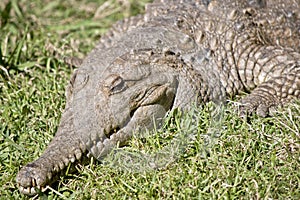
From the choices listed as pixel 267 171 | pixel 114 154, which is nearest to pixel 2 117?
pixel 114 154

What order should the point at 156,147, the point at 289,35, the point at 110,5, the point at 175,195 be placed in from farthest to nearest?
1. the point at 110,5
2. the point at 289,35
3. the point at 156,147
4. the point at 175,195

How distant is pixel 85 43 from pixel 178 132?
2.29 m

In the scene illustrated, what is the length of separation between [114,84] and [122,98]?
11 centimetres

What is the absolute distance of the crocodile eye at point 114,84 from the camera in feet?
13.8

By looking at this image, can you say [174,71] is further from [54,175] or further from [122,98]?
[54,175]

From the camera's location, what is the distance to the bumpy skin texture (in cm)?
413

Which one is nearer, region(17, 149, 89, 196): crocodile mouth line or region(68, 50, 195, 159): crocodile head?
region(17, 149, 89, 196): crocodile mouth line

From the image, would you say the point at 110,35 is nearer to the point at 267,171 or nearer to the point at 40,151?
the point at 40,151

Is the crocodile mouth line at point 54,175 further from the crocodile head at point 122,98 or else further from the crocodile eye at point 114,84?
the crocodile eye at point 114,84

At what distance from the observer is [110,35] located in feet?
18.9

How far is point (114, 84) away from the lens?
4.20 metres

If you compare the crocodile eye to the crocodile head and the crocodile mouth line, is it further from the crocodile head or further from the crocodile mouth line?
the crocodile mouth line

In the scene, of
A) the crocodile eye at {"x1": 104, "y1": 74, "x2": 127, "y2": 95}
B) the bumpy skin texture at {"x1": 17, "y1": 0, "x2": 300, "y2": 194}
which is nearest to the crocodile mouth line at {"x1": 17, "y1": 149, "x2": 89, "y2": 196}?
the bumpy skin texture at {"x1": 17, "y1": 0, "x2": 300, "y2": 194}

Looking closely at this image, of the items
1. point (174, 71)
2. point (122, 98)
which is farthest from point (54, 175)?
point (174, 71)
